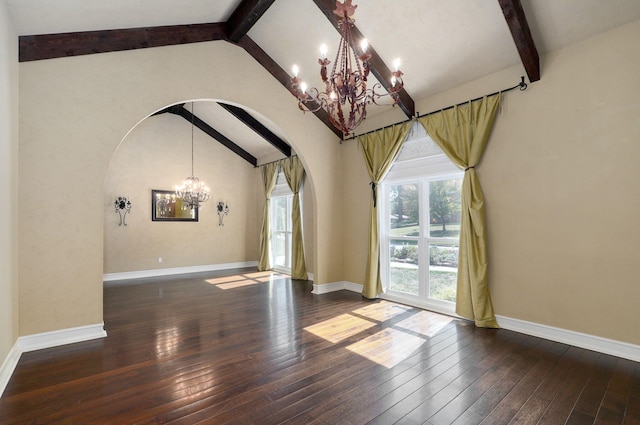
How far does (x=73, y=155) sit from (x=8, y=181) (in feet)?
2.44

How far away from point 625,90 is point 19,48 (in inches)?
242

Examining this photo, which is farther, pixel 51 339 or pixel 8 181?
pixel 51 339

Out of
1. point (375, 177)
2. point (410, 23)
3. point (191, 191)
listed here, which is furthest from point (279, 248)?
point (410, 23)

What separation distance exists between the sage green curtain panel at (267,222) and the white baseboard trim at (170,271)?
2.79 feet

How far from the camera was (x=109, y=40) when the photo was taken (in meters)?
3.58

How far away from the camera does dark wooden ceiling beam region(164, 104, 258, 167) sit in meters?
7.46

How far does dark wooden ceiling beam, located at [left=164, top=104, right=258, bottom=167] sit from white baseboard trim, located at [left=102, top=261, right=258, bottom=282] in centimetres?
297

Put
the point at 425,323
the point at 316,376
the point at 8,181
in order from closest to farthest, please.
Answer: the point at 316,376 → the point at 8,181 → the point at 425,323

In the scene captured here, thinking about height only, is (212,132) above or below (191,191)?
above

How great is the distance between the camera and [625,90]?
9.64 feet

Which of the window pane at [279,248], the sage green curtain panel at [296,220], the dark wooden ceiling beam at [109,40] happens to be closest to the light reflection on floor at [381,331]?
the sage green curtain panel at [296,220]

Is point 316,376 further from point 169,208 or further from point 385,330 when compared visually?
point 169,208

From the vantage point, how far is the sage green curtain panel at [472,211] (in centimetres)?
379

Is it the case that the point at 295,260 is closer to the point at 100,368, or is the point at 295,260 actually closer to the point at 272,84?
the point at 272,84
